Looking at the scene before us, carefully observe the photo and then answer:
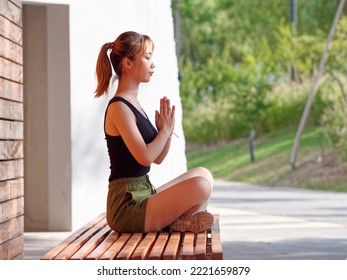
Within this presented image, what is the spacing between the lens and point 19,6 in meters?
6.98

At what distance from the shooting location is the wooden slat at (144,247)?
15.3 ft

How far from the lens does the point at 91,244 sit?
5.13 m

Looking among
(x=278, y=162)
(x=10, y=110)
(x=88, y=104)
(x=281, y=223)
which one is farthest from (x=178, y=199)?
(x=278, y=162)

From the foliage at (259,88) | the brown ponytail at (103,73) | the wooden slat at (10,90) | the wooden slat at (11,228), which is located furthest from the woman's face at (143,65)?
the foliage at (259,88)

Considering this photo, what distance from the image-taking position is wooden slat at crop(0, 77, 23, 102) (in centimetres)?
637

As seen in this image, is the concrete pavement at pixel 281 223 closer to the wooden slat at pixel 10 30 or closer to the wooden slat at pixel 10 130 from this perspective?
the wooden slat at pixel 10 130

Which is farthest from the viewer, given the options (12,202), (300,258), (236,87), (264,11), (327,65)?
(264,11)

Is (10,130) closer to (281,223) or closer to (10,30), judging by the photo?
(10,30)

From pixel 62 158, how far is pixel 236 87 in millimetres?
16375

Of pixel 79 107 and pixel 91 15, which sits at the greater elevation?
pixel 91 15

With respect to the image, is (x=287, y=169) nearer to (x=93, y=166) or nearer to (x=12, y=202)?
(x=93, y=166)

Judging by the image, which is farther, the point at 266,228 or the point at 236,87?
the point at 236,87

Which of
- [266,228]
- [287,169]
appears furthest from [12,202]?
[287,169]

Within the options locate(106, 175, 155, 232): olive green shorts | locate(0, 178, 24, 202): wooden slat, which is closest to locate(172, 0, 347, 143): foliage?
locate(0, 178, 24, 202): wooden slat
